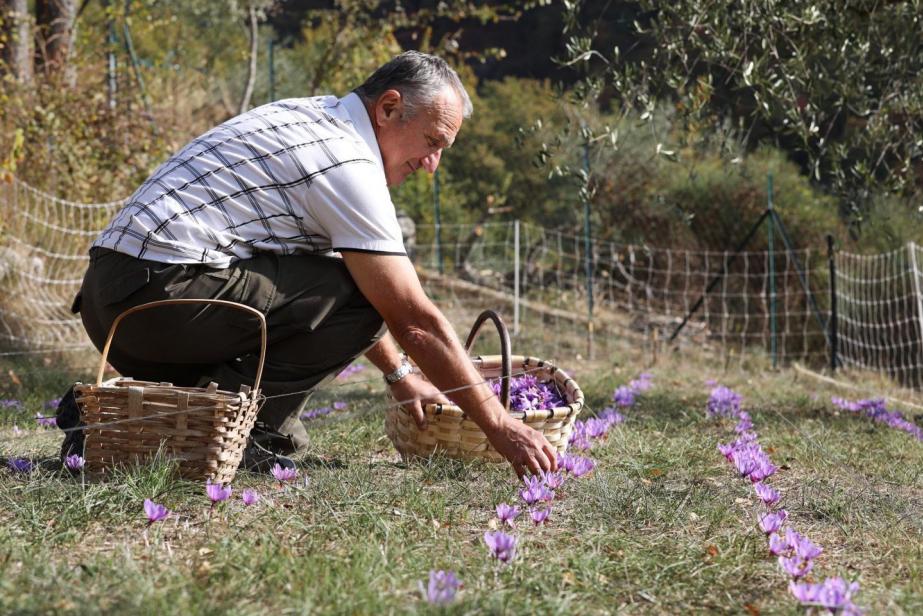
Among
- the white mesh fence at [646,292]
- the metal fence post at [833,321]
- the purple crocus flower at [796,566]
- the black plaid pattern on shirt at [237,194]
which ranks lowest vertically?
the white mesh fence at [646,292]

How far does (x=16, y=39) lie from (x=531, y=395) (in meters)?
5.84

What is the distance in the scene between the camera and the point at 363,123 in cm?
282

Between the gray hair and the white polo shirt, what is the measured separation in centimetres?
13

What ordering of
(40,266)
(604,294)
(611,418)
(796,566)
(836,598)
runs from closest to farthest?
1. (836,598)
2. (796,566)
3. (611,418)
4. (40,266)
5. (604,294)

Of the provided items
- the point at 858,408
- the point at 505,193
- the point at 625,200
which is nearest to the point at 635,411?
the point at 858,408

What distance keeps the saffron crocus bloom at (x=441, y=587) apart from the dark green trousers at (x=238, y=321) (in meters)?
1.08

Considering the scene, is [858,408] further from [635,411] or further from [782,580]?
[782,580]

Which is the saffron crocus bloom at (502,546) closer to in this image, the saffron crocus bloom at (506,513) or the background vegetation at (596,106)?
the saffron crocus bloom at (506,513)

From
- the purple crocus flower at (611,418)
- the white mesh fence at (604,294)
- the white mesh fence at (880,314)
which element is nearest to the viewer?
the purple crocus flower at (611,418)

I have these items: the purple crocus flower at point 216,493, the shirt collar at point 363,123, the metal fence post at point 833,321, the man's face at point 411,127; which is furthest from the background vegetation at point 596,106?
the purple crocus flower at point 216,493

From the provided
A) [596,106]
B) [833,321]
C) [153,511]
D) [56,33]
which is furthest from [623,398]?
[596,106]

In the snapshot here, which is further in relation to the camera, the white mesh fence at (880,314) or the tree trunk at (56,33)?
the white mesh fence at (880,314)

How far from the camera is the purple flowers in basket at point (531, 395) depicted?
317cm

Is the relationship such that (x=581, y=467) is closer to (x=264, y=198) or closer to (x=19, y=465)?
(x=264, y=198)
